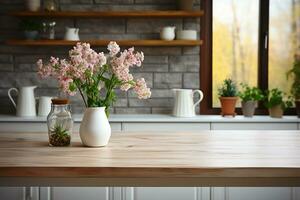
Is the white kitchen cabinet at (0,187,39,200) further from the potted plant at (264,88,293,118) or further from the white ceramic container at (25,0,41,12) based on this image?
the potted plant at (264,88,293,118)

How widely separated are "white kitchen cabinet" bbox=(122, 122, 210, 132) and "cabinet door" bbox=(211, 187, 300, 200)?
901 mm

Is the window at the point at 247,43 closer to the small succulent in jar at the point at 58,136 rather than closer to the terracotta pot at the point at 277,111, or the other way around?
the terracotta pot at the point at 277,111

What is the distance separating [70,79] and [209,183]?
0.72 meters

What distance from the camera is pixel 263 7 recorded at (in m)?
3.73

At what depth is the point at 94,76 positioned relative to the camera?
188cm

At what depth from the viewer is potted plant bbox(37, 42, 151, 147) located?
1.82 meters

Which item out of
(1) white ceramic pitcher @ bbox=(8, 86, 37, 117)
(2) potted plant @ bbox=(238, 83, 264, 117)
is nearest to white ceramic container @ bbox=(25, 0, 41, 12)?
(1) white ceramic pitcher @ bbox=(8, 86, 37, 117)

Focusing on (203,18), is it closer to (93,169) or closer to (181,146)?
(181,146)

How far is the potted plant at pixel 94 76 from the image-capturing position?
182 centimetres

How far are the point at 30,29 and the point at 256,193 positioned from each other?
7.33ft

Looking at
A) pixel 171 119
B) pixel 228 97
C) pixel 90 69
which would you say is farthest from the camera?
pixel 228 97

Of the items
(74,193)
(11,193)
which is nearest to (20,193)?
(11,193)

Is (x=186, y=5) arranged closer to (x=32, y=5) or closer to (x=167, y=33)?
(x=167, y=33)

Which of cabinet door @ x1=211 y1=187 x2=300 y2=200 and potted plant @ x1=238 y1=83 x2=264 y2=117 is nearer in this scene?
cabinet door @ x1=211 y1=187 x2=300 y2=200
